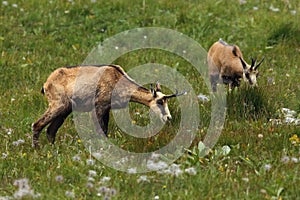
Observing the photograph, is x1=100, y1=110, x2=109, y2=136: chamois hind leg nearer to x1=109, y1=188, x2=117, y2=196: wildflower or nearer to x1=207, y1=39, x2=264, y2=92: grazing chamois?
x1=109, y1=188, x2=117, y2=196: wildflower

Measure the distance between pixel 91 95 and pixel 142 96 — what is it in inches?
25.9

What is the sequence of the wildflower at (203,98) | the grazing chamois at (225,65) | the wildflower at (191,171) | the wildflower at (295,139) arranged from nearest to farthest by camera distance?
1. the wildflower at (191,171)
2. the wildflower at (295,139)
3. the wildflower at (203,98)
4. the grazing chamois at (225,65)

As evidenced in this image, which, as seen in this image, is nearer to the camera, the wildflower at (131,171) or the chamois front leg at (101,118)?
the wildflower at (131,171)

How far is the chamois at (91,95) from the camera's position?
28.8 ft

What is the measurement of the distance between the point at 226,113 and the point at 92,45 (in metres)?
5.19

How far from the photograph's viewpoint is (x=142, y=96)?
357 inches

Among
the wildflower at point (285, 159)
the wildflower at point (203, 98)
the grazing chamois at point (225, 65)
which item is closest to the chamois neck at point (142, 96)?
the wildflower at point (203, 98)

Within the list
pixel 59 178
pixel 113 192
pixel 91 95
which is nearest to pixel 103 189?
pixel 113 192

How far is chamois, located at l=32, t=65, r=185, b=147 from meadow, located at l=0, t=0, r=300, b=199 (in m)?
0.23

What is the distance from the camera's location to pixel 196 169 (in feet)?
22.6

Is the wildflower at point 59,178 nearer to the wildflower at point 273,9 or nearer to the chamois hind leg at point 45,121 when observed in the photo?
the chamois hind leg at point 45,121

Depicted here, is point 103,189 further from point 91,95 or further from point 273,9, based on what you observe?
point 273,9

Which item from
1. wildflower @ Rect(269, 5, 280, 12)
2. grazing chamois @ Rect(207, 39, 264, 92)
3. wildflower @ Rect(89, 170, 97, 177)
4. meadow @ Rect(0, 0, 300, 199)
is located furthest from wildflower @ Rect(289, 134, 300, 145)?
wildflower @ Rect(269, 5, 280, 12)

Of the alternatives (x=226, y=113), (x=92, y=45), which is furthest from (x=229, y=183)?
(x=92, y=45)
